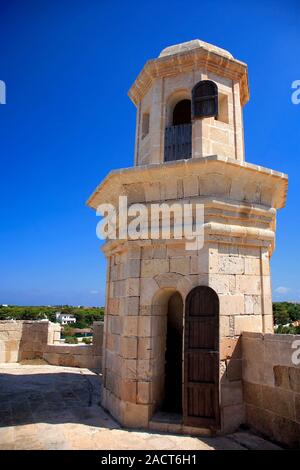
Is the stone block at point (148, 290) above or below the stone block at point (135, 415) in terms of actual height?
above

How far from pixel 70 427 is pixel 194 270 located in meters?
3.45

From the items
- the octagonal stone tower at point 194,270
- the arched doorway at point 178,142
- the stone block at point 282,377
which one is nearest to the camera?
the stone block at point 282,377

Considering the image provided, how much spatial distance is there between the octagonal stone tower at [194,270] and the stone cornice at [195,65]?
2 cm

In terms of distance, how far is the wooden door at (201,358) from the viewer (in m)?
5.43

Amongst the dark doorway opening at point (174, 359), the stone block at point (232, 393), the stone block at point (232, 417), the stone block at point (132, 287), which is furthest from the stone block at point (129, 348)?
the stone block at point (232, 417)

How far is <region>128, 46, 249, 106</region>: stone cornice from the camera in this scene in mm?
7133

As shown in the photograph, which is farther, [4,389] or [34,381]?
[34,381]

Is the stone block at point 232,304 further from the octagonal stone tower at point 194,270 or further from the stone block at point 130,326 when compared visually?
the stone block at point 130,326
